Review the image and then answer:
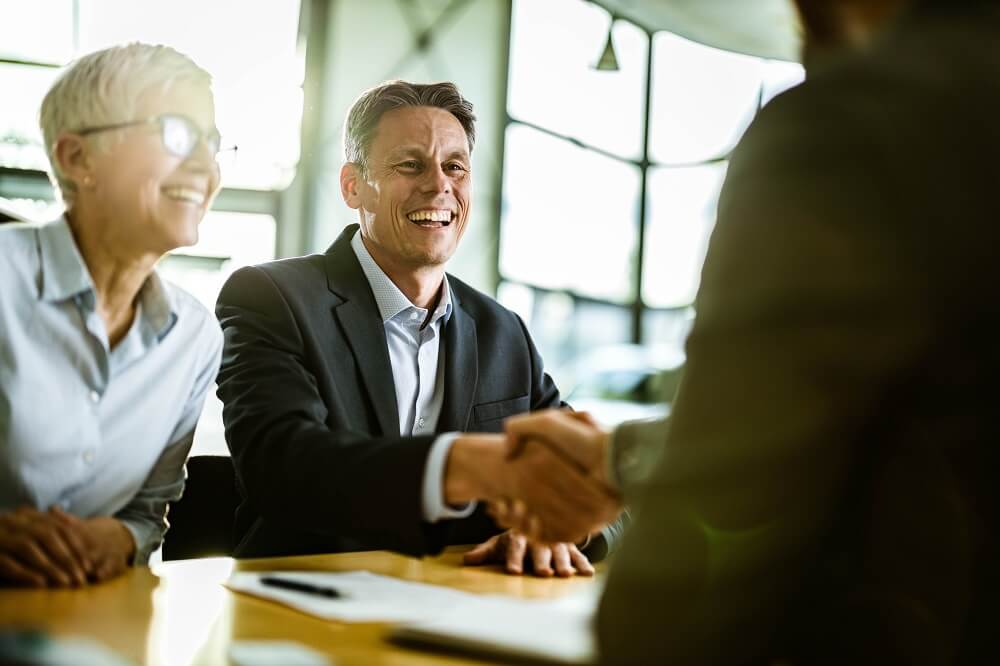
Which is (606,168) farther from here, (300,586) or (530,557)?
(300,586)

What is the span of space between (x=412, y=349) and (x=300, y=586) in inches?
41.8

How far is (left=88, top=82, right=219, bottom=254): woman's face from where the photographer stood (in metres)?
1.54

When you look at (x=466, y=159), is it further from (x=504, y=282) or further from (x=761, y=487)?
(x=504, y=282)

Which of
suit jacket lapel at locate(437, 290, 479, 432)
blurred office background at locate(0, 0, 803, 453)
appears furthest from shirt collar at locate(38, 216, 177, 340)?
blurred office background at locate(0, 0, 803, 453)

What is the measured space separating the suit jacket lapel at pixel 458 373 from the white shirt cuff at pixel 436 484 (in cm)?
75

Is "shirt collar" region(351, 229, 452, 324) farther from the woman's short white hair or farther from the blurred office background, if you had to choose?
the blurred office background

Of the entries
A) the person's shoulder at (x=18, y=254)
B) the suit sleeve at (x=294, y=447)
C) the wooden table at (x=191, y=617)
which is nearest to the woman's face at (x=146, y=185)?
the person's shoulder at (x=18, y=254)

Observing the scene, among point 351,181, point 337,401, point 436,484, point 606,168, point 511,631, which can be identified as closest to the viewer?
point 511,631

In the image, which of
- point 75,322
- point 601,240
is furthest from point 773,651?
point 601,240

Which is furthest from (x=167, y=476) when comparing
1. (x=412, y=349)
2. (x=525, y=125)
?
(x=525, y=125)

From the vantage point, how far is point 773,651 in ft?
2.72

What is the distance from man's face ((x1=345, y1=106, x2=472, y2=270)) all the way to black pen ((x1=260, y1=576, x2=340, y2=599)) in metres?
1.14

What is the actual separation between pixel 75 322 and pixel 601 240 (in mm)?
9506

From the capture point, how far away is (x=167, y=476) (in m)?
1.71
